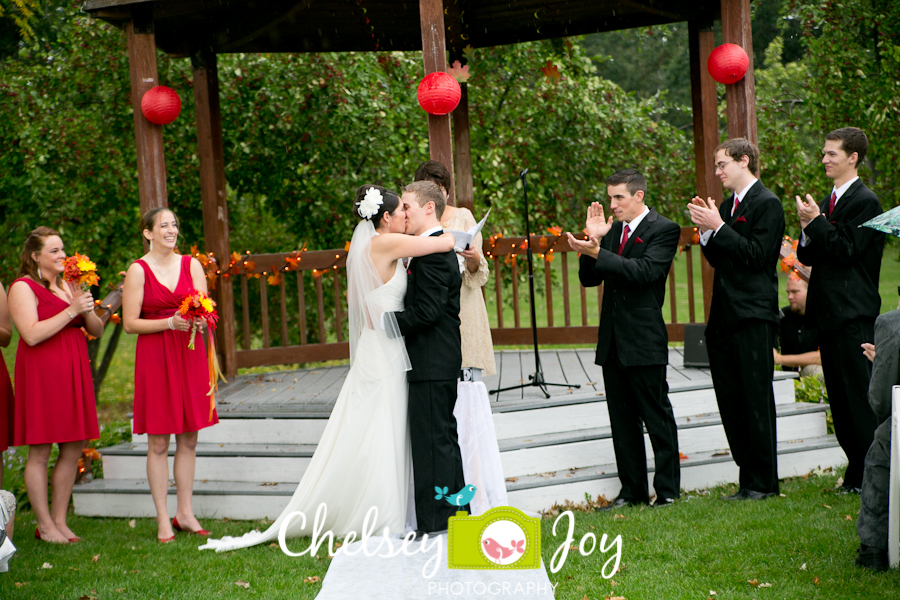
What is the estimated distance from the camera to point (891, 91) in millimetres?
8625

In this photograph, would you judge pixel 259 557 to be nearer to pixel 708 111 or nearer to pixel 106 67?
pixel 708 111

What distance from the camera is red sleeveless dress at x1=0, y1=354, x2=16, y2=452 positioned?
4969 mm

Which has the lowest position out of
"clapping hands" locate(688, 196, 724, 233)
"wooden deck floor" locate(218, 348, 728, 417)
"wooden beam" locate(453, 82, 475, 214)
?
"wooden deck floor" locate(218, 348, 728, 417)

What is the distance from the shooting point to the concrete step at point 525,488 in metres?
5.33

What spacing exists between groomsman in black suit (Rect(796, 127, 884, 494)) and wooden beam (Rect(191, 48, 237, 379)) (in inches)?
199

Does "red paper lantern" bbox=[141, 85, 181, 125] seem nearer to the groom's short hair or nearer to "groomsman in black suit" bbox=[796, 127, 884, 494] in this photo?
the groom's short hair

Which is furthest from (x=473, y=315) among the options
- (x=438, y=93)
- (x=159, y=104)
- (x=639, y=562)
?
(x=159, y=104)

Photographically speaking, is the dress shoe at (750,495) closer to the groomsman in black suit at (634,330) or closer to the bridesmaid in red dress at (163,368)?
the groomsman in black suit at (634,330)

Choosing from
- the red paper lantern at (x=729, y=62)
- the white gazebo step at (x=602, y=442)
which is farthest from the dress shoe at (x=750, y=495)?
the red paper lantern at (x=729, y=62)

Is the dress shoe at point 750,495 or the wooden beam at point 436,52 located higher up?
the wooden beam at point 436,52

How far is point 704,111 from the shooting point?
759cm

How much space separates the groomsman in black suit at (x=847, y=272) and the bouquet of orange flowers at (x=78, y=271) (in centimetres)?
427

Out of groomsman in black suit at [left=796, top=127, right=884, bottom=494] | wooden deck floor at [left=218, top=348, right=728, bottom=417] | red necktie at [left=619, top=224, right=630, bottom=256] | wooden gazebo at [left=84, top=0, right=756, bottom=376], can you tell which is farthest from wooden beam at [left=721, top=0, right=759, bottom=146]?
wooden deck floor at [left=218, top=348, right=728, bottom=417]

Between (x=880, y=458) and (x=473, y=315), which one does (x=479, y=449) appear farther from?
(x=880, y=458)
